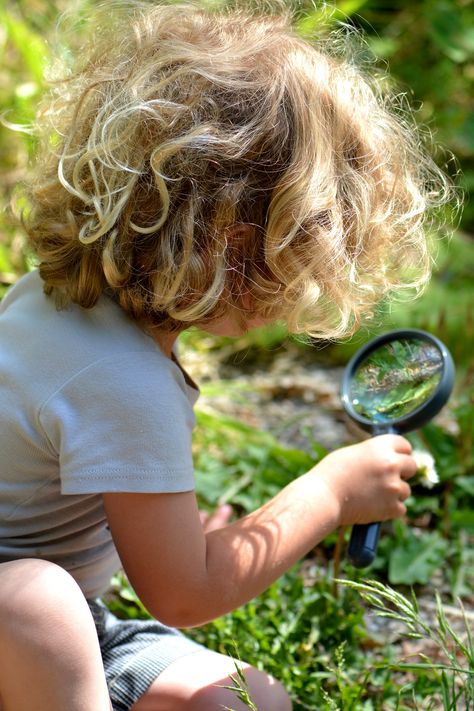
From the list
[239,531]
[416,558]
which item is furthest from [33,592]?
[416,558]

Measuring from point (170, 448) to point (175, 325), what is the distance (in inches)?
7.3

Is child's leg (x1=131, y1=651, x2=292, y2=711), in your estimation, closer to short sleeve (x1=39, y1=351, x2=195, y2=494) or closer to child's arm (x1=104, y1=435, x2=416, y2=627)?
child's arm (x1=104, y1=435, x2=416, y2=627)

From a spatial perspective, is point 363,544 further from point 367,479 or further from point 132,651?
point 132,651

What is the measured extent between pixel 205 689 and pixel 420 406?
0.54 meters

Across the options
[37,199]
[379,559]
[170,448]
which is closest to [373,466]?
[170,448]

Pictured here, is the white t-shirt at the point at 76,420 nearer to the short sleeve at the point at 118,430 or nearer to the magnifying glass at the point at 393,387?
the short sleeve at the point at 118,430

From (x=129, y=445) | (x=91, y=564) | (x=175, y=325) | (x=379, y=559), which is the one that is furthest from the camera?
(x=379, y=559)

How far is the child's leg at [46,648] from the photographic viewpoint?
108cm

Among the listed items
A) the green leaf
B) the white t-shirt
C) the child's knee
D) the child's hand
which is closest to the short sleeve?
the white t-shirt

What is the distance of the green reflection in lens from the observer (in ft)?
4.89

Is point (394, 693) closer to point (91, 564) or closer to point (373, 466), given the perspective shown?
point (373, 466)

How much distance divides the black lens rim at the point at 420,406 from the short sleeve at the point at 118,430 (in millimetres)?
425

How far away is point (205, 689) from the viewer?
1390 mm

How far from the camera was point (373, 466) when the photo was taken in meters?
1.44
